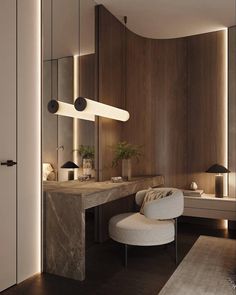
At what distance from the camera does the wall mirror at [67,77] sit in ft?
9.39

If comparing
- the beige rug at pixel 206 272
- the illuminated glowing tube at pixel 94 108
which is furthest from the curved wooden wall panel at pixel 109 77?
the beige rug at pixel 206 272

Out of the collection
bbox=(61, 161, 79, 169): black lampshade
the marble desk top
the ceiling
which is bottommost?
the marble desk top

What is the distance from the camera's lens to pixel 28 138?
8.64ft

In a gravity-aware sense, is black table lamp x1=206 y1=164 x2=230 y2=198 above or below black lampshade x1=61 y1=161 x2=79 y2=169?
below

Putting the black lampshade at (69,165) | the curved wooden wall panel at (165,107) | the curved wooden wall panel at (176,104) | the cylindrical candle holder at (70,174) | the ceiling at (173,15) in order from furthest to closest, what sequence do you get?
1. the curved wooden wall panel at (165,107)
2. the curved wooden wall panel at (176,104)
3. the ceiling at (173,15)
4. the cylindrical candle holder at (70,174)
5. the black lampshade at (69,165)

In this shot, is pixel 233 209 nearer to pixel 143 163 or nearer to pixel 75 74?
pixel 143 163

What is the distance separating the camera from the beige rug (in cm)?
237

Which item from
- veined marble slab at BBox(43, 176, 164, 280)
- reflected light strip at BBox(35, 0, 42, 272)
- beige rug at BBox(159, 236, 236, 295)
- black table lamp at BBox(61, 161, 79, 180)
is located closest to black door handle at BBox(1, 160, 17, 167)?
reflected light strip at BBox(35, 0, 42, 272)

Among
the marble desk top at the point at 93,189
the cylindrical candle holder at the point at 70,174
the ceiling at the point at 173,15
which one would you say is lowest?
the marble desk top at the point at 93,189

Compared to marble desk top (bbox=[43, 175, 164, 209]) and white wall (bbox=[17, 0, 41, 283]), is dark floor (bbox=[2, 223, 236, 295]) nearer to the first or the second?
white wall (bbox=[17, 0, 41, 283])

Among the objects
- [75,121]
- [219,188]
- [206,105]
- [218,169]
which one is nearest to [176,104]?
[206,105]

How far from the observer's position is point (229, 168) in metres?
4.17

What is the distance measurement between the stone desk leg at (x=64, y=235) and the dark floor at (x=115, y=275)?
96 mm

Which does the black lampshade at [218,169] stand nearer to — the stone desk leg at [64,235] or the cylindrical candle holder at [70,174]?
the cylindrical candle holder at [70,174]
